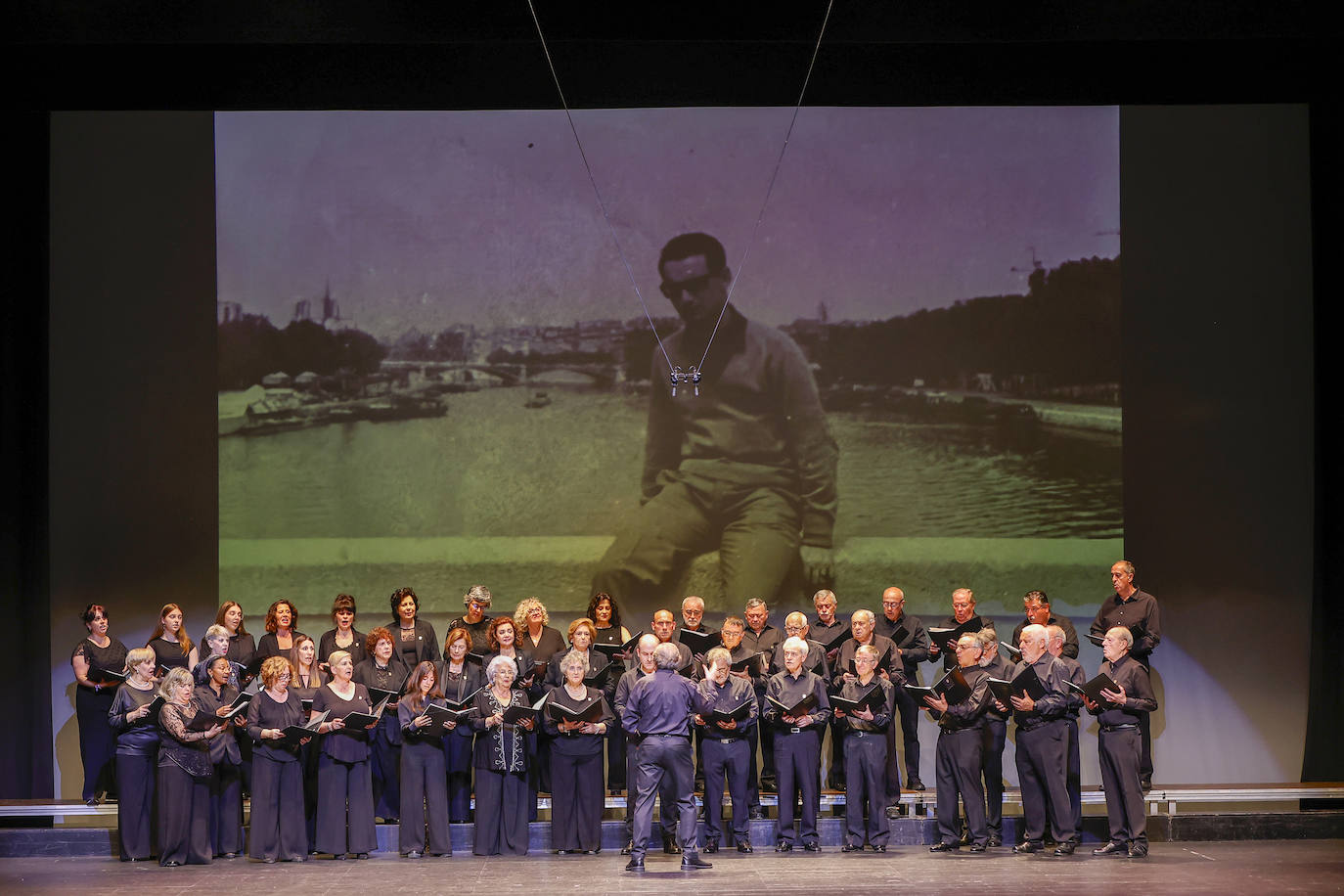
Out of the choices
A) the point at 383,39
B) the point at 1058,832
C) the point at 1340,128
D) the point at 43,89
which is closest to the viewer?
the point at 1058,832

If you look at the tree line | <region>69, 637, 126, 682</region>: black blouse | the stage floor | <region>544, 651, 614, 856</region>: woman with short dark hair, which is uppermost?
the tree line

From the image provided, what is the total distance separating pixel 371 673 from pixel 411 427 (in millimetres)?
2341

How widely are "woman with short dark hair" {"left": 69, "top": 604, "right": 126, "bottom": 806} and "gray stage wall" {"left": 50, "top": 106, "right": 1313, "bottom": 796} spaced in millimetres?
975

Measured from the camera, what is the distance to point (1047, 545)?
1017 cm

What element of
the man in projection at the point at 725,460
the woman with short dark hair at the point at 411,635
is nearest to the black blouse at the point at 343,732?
the woman with short dark hair at the point at 411,635

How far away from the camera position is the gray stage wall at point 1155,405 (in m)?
10.0

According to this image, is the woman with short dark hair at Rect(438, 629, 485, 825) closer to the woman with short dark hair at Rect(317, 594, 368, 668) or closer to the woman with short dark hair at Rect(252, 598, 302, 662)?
the woman with short dark hair at Rect(317, 594, 368, 668)

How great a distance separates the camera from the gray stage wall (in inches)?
395

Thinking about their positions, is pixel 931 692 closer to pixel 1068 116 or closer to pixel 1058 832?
pixel 1058 832

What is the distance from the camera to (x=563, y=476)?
10164 mm

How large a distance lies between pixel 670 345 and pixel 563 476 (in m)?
1.23

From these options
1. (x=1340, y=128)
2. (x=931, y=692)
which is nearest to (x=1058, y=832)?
(x=931, y=692)

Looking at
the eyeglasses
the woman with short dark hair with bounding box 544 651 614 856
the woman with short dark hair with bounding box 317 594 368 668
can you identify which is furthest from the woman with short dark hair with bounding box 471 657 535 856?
the eyeglasses

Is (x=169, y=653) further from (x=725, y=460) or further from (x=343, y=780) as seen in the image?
(x=725, y=460)
